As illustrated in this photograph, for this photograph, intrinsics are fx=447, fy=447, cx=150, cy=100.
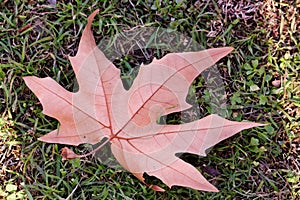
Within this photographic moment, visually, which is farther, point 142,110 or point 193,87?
point 193,87

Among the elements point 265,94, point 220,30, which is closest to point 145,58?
point 220,30

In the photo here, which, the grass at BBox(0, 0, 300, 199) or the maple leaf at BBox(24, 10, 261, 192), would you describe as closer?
the maple leaf at BBox(24, 10, 261, 192)

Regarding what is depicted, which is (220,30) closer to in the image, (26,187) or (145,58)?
(145,58)

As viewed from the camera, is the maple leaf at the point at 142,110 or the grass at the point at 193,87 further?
the grass at the point at 193,87
